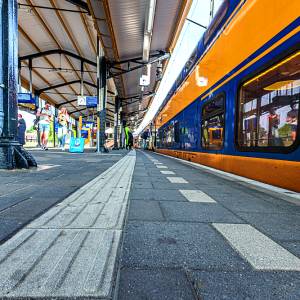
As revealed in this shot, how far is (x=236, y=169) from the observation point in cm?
461

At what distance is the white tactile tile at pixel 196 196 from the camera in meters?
2.62

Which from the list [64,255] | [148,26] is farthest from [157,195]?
[148,26]

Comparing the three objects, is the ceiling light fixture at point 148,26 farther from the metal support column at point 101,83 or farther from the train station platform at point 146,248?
the train station platform at point 146,248

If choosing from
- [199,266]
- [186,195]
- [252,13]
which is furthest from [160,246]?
[252,13]

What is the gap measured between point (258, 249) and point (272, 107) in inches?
100

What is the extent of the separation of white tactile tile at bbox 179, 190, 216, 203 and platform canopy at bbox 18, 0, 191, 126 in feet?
26.5

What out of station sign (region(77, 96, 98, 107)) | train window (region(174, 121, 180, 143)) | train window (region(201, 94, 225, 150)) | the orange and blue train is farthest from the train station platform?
station sign (region(77, 96, 98, 107))

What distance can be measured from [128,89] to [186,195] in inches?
925

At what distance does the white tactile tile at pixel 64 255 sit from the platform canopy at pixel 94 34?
8805 millimetres

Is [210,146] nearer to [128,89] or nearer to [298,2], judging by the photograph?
[298,2]

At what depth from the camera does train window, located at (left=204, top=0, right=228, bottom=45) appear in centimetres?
509

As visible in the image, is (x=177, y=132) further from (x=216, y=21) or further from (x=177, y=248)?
(x=177, y=248)

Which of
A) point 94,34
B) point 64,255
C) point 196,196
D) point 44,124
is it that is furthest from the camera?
point 44,124

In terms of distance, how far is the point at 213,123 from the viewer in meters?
5.73
